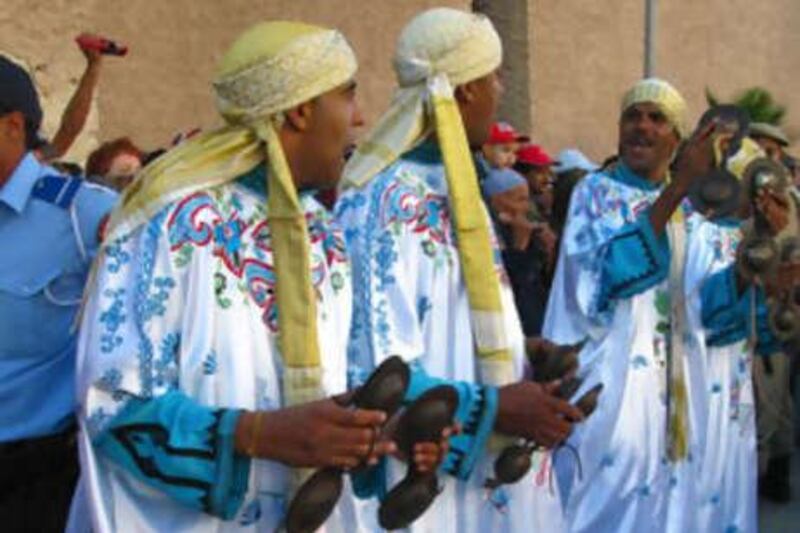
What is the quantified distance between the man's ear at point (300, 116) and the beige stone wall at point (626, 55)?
15.3 metres

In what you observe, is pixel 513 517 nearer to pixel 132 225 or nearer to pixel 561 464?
pixel 132 225

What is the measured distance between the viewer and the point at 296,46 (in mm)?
2998

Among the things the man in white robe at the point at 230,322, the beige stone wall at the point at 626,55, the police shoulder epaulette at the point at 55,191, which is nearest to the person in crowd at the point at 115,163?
the police shoulder epaulette at the point at 55,191

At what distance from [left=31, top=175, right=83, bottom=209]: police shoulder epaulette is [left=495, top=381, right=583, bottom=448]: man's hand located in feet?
3.61

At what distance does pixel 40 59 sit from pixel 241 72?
912cm

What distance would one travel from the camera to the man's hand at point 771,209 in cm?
509

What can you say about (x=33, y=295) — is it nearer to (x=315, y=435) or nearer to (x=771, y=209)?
(x=315, y=435)

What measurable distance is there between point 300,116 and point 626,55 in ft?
58.4

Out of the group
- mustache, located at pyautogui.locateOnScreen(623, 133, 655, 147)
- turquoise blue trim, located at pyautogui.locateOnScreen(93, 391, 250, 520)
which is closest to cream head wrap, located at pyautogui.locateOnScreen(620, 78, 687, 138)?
mustache, located at pyautogui.locateOnScreen(623, 133, 655, 147)

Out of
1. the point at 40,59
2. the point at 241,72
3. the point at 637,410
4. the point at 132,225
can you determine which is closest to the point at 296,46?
the point at 241,72

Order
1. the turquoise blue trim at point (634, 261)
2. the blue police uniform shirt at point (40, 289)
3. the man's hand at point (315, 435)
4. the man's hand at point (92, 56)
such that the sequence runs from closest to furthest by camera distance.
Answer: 1. the man's hand at point (315, 435)
2. the blue police uniform shirt at point (40, 289)
3. the turquoise blue trim at point (634, 261)
4. the man's hand at point (92, 56)

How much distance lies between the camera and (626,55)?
2031 cm

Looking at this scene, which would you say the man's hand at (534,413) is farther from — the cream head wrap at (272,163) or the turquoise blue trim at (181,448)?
the turquoise blue trim at (181,448)

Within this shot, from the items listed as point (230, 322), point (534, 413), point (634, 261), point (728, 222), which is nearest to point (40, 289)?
point (230, 322)
